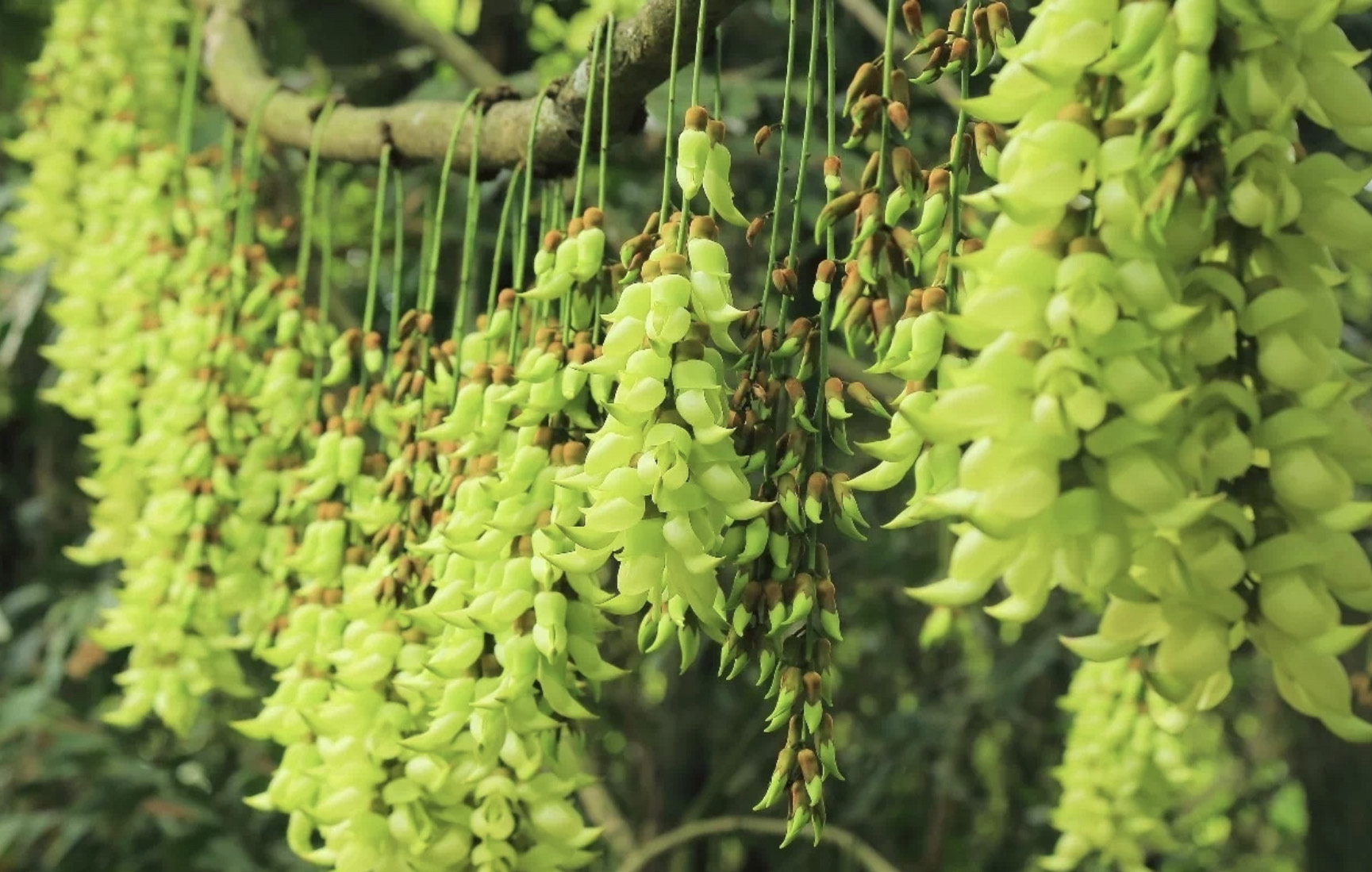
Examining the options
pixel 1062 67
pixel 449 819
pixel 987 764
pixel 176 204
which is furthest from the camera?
pixel 987 764

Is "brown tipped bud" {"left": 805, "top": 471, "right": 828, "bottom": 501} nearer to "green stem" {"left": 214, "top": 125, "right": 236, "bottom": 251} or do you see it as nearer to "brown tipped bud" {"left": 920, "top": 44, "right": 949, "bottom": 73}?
"brown tipped bud" {"left": 920, "top": 44, "right": 949, "bottom": 73}

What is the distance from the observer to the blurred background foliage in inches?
67.2

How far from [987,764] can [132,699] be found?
71.4 inches

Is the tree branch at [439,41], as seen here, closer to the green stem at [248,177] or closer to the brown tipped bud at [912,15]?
the green stem at [248,177]

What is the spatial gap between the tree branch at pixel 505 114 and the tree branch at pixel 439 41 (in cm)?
25

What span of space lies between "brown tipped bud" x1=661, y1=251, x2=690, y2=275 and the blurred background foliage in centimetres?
74

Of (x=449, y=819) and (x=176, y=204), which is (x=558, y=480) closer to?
(x=449, y=819)

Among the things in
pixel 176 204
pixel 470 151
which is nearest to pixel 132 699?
pixel 176 204

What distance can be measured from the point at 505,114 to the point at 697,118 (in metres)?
0.31

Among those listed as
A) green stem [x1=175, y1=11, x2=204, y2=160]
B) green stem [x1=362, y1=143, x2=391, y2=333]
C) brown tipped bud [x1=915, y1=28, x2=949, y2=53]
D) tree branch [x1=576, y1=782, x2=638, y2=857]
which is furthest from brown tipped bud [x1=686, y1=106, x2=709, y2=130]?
tree branch [x1=576, y1=782, x2=638, y2=857]

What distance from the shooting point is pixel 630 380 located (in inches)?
22.9

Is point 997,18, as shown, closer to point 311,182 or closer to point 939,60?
point 939,60

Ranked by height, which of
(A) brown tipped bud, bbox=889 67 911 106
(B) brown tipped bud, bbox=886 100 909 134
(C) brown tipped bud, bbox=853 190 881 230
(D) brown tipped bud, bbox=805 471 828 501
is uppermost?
(A) brown tipped bud, bbox=889 67 911 106

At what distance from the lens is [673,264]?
1.96ft
